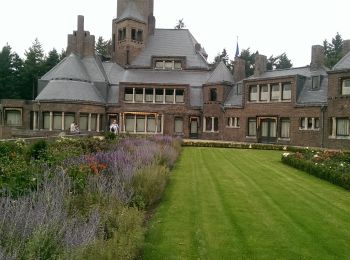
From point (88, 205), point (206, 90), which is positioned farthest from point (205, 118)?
point (88, 205)

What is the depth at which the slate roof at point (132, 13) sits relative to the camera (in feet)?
172

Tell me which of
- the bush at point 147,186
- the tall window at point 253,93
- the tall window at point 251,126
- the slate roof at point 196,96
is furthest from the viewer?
the slate roof at point 196,96

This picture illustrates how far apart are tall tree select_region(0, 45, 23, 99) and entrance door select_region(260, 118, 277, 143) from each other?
40981mm

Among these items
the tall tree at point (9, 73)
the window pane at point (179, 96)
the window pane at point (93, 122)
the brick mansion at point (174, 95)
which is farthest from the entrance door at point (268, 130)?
the tall tree at point (9, 73)

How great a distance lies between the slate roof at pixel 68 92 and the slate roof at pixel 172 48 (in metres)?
8.53

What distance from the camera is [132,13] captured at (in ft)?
173

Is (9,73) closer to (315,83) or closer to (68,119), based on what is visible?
(68,119)

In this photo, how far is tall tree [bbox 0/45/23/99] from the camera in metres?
63.4

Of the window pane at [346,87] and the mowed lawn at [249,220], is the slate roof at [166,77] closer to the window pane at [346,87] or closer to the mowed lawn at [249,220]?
the window pane at [346,87]

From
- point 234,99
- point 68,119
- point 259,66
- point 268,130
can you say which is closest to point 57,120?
point 68,119

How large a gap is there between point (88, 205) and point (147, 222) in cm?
204

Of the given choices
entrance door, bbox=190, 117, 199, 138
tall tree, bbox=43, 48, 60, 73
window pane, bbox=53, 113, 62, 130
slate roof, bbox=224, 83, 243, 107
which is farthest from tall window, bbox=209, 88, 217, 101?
tall tree, bbox=43, 48, 60, 73

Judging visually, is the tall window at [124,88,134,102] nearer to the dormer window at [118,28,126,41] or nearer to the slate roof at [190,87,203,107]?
the slate roof at [190,87,203,107]

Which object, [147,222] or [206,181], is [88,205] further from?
[206,181]
